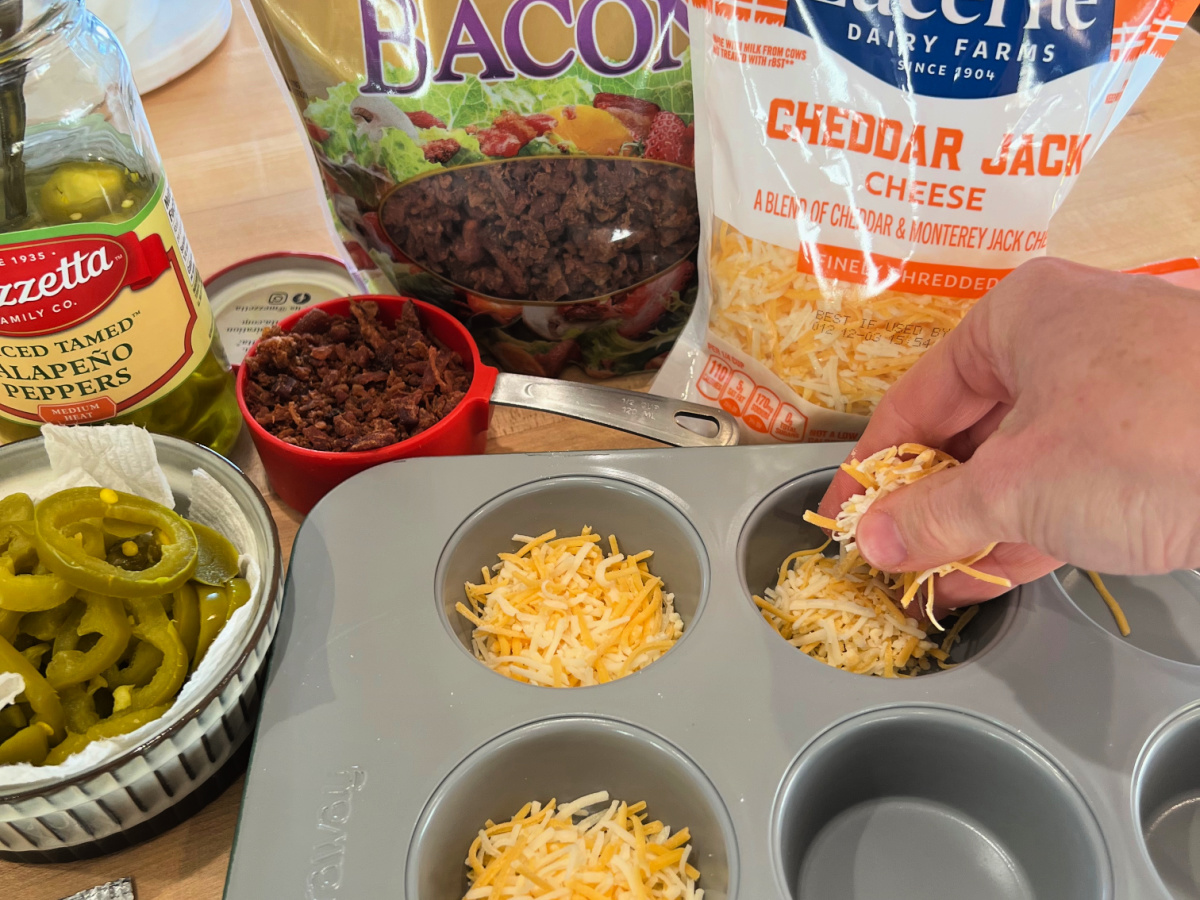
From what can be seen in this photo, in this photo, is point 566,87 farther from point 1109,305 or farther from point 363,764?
point 363,764

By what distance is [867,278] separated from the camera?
923 mm

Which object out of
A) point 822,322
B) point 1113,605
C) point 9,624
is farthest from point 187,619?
point 1113,605

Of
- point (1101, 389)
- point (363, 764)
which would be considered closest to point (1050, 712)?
point (1101, 389)

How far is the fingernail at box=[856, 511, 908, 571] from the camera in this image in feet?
2.46

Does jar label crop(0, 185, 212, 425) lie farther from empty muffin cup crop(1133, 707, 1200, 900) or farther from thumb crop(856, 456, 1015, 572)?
empty muffin cup crop(1133, 707, 1200, 900)

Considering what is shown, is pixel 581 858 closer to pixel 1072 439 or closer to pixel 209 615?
pixel 209 615

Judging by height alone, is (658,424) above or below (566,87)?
below

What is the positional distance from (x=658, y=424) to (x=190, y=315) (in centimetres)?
47

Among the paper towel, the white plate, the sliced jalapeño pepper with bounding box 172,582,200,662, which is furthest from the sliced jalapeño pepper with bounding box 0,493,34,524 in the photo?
the white plate

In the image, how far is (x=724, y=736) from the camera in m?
0.75

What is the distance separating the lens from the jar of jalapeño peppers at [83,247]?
2.51 ft

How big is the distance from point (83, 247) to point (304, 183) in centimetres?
64

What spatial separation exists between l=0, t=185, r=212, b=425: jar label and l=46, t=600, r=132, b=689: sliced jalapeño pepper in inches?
9.1

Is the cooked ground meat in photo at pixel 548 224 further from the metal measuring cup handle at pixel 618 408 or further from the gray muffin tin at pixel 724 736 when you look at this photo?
the gray muffin tin at pixel 724 736
